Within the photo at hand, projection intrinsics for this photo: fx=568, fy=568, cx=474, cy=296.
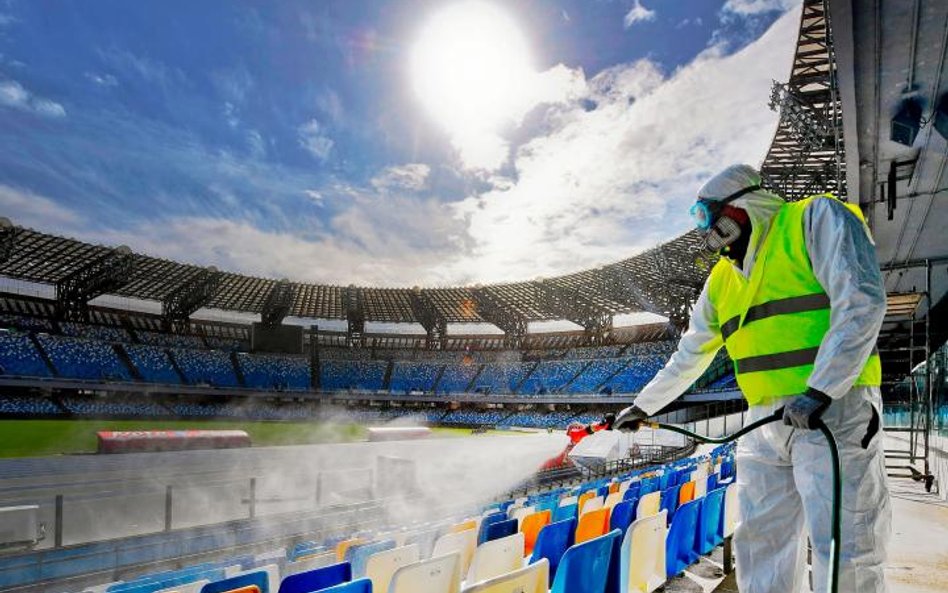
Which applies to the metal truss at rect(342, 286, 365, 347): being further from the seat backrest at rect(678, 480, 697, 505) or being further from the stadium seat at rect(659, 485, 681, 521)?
the stadium seat at rect(659, 485, 681, 521)

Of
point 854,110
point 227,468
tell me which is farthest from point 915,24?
point 227,468

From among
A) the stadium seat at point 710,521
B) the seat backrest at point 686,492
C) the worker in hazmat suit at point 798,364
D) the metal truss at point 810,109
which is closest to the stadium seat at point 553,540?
the worker in hazmat suit at point 798,364

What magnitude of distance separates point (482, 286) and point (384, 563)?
46366mm

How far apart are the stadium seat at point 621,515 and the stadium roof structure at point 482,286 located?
44.9 feet

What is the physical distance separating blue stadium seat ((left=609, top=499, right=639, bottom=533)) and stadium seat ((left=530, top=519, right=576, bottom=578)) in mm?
920

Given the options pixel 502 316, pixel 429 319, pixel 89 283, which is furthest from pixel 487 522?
pixel 429 319

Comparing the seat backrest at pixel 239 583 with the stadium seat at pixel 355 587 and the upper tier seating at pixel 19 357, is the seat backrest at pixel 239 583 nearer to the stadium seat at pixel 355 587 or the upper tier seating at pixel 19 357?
the stadium seat at pixel 355 587

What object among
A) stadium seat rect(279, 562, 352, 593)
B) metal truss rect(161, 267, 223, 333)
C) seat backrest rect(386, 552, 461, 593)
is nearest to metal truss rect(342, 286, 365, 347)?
metal truss rect(161, 267, 223, 333)

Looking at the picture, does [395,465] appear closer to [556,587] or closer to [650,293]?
[556,587]

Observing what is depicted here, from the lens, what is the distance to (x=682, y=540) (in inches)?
171

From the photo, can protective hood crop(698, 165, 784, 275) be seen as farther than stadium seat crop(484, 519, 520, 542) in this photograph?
No

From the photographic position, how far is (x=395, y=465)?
12258 millimetres

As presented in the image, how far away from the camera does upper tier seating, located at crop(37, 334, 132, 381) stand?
39.2 m

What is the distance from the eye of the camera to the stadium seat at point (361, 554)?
12.5ft
